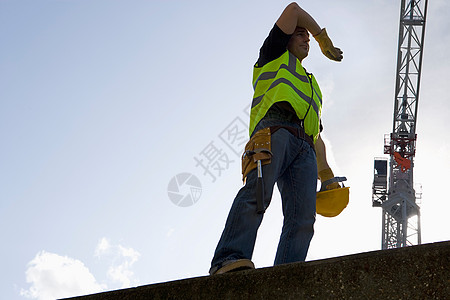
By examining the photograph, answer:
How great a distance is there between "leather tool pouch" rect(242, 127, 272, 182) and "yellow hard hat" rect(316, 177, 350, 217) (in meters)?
0.57

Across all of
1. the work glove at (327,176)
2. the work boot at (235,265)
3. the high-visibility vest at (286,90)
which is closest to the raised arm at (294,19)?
the high-visibility vest at (286,90)

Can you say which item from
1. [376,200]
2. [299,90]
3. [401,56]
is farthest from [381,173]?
[299,90]

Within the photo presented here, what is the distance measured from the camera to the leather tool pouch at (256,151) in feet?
8.21

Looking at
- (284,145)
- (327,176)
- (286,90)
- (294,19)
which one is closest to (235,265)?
(284,145)

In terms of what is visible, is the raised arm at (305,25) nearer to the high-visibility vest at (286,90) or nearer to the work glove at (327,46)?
the work glove at (327,46)

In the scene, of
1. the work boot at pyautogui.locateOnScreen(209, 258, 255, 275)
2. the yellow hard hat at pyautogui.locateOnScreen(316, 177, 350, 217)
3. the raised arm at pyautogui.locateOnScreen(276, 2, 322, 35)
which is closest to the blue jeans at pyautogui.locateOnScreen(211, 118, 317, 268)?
the work boot at pyautogui.locateOnScreen(209, 258, 255, 275)

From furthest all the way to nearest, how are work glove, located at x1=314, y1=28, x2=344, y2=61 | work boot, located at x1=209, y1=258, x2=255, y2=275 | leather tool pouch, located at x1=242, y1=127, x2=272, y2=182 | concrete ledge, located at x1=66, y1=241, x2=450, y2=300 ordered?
work glove, located at x1=314, y1=28, x2=344, y2=61
leather tool pouch, located at x1=242, y1=127, x2=272, y2=182
work boot, located at x1=209, y1=258, x2=255, y2=275
concrete ledge, located at x1=66, y1=241, x2=450, y2=300

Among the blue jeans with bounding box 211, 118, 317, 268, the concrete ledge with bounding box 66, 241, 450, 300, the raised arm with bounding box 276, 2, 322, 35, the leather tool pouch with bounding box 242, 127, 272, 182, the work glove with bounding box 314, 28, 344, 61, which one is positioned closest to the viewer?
the concrete ledge with bounding box 66, 241, 450, 300

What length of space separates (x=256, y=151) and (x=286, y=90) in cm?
38

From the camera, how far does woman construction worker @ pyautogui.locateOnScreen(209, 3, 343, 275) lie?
2.40 metres

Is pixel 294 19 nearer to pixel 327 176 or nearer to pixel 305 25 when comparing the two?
pixel 305 25

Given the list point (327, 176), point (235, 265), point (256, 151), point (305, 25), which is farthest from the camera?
point (327, 176)

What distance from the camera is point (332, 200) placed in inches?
116

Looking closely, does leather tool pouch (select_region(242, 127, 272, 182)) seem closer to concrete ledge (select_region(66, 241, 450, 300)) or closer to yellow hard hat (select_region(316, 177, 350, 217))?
yellow hard hat (select_region(316, 177, 350, 217))
